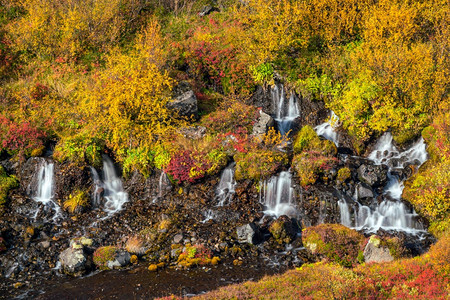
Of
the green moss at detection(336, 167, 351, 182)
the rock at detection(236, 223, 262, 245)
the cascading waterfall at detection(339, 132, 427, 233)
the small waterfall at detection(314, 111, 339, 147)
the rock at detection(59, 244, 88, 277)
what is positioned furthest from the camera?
the small waterfall at detection(314, 111, 339, 147)

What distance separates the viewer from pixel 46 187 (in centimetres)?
2409

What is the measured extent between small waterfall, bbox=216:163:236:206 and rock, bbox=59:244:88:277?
28.6 ft

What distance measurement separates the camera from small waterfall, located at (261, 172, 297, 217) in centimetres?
2245

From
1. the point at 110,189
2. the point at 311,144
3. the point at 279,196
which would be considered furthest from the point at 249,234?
the point at 110,189

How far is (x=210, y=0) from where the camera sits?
42.5m

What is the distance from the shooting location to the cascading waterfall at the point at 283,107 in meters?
29.3

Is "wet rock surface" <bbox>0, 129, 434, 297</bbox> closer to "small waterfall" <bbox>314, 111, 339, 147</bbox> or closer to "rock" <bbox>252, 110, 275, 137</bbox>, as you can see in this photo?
"small waterfall" <bbox>314, 111, 339, 147</bbox>

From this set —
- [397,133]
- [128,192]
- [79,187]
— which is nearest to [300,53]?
[397,133]

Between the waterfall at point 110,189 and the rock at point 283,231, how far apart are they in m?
10.2

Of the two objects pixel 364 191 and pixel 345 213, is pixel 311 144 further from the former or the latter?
pixel 345 213

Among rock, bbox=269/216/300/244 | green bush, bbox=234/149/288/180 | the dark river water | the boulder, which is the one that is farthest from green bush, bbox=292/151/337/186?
the boulder

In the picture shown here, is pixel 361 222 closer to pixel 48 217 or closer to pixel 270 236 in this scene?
pixel 270 236

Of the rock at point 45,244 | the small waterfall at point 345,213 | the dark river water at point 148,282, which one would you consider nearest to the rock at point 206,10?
the small waterfall at point 345,213

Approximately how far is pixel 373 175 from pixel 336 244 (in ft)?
21.5
